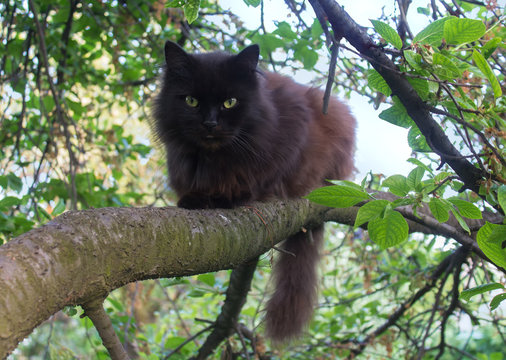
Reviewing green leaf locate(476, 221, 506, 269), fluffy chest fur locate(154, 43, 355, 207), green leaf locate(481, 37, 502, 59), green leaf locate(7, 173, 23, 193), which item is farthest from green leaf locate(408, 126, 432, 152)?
green leaf locate(7, 173, 23, 193)

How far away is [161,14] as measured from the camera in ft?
10.1

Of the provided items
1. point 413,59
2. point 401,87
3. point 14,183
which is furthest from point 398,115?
point 14,183

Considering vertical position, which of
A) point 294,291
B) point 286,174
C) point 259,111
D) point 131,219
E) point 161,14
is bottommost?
point 131,219

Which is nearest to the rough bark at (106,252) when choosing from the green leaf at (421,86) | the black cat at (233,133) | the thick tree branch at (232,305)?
the black cat at (233,133)

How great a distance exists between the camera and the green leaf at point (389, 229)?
124 centimetres

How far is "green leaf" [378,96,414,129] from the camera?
5.22 ft

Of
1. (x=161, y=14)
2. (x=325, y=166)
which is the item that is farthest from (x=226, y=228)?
(x=161, y=14)

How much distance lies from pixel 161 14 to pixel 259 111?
1.30m

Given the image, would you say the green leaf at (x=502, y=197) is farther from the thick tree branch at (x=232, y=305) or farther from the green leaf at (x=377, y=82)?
the thick tree branch at (x=232, y=305)

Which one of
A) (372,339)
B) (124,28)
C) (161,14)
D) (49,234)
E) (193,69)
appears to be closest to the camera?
(49,234)

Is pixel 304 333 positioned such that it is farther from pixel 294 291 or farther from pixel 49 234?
pixel 49 234

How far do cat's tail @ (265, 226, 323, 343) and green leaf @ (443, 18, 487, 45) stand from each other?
1468mm

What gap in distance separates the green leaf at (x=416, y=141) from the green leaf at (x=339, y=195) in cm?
53

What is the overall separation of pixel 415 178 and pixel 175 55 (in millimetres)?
1392
